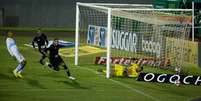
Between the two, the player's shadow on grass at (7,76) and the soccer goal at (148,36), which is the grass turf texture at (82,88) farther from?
the soccer goal at (148,36)

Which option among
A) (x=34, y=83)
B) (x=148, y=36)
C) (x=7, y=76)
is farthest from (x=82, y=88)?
(x=148, y=36)

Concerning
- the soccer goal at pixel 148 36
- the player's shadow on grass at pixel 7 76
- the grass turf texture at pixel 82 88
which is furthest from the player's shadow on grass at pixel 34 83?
the soccer goal at pixel 148 36

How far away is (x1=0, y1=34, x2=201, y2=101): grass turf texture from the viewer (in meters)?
20.7

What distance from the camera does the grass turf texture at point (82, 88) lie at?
2070 centimetres

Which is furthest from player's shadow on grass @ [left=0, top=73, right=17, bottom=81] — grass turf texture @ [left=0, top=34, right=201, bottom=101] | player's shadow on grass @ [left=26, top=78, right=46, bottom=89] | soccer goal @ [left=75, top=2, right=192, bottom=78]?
soccer goal @ [left=75, top=2, right=192, bottom=78]

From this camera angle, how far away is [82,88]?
74.5ft

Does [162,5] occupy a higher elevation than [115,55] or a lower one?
higher

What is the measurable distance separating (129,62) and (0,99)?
1121 centimetres

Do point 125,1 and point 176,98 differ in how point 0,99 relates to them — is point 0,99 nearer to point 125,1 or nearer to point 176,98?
point 176,98

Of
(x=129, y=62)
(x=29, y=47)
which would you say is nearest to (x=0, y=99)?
(x=129, y=62)

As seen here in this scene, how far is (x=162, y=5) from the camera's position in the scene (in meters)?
39.6

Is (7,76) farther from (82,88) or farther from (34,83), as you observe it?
(82,88)

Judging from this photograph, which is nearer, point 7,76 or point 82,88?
point 82,88

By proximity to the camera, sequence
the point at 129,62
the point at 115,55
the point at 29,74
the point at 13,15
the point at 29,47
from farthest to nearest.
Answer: the point at 13,15
the point at 29,47
the point at 115,55
the point at 129,62
the point at 29,74
